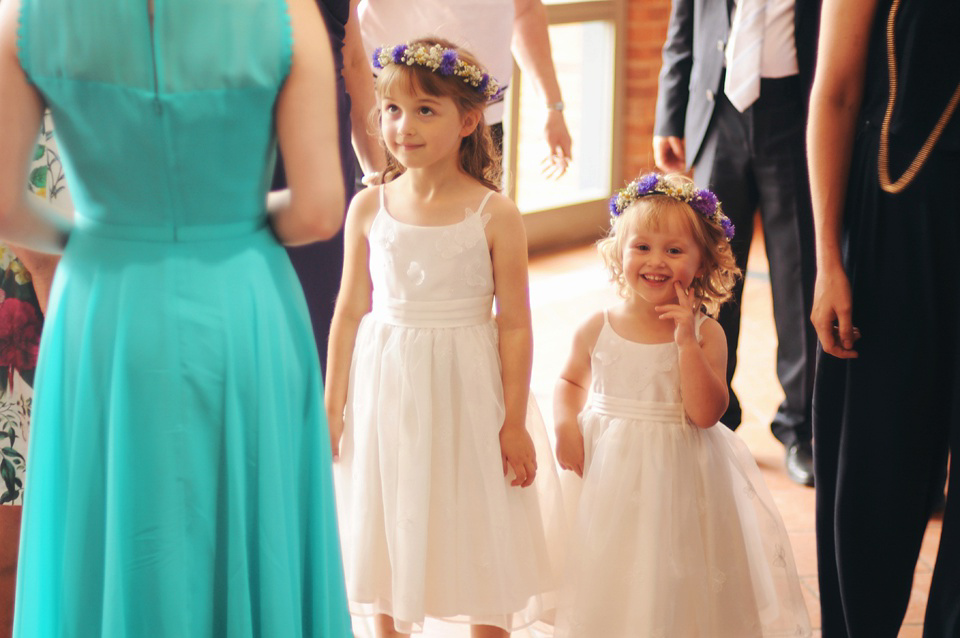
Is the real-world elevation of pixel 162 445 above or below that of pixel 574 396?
below

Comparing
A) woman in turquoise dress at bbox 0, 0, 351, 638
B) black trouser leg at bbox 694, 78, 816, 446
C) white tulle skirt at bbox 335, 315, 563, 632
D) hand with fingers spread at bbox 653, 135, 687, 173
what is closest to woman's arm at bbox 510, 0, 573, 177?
hand with fingers spread at bbox 653, 135, 687, 173

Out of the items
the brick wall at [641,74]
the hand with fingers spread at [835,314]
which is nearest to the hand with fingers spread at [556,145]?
the hand with fingers spread at [835,314]

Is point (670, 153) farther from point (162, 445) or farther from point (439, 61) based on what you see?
point (162, 445)

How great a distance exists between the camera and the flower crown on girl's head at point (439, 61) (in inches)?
90.5

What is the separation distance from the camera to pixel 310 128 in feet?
5.36

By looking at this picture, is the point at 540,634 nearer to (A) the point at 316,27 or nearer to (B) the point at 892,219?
(B) the point at 892,219

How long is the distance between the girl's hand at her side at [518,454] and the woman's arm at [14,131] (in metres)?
1.05

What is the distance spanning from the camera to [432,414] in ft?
7.84

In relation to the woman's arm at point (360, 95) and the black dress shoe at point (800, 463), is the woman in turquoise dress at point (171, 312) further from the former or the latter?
the black dress shoe at point (800, 463)

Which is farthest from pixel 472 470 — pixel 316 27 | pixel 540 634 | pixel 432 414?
pixel 316 27

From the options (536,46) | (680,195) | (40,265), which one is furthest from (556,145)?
(40,265)

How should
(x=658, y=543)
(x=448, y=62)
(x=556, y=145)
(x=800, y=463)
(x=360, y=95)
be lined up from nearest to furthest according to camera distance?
(x=448, y=62) → (x=658, y=543) → (x=360, y=95) → (x=556, y=145) → (x=800, y=463)

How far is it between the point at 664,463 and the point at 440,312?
549mm

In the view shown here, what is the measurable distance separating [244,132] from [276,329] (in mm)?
299
